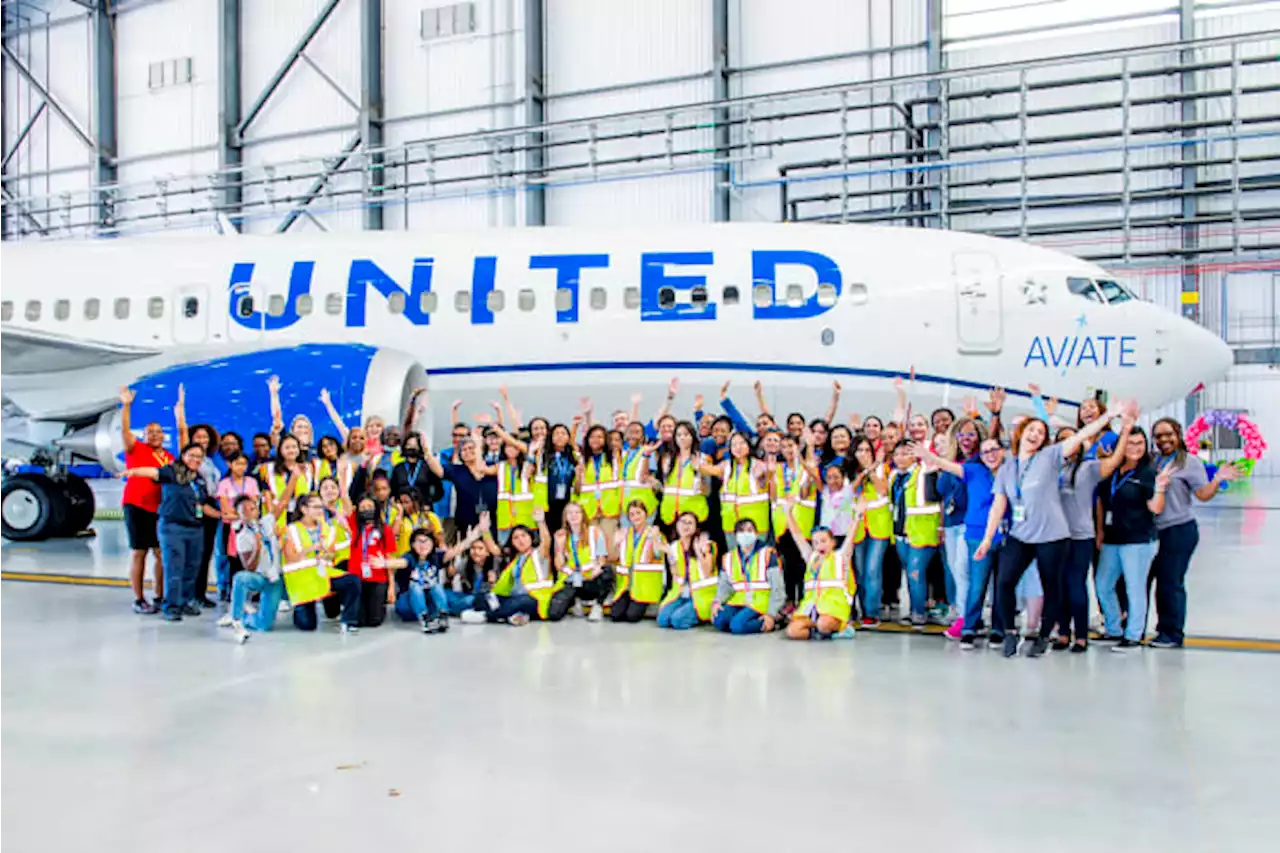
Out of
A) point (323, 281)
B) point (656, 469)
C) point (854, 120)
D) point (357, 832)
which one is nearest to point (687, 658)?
point (656, 469)

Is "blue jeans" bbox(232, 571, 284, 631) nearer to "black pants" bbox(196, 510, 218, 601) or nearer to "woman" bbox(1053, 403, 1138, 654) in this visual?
"black pants" bbox(196, 510, 218, 601)

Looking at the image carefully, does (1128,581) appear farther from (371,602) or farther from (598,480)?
(371,602)

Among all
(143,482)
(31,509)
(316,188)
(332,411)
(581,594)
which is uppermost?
(316,188)

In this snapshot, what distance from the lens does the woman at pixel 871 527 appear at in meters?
7.34

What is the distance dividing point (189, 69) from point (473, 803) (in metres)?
27.3

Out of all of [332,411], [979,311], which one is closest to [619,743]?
[332,411]

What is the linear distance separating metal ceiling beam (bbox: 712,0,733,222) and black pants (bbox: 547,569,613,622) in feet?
47.6

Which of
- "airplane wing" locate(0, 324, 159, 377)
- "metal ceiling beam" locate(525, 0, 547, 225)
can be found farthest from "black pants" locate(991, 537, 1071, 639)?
"metal ceiling beam" locate(525, 0, 547, 225)

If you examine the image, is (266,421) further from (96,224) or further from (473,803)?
(96,224)

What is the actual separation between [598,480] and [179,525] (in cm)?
308

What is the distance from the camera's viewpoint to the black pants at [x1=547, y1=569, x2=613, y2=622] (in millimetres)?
7570

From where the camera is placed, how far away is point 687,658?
6340 millimetres

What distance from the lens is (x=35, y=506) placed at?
1271 cm

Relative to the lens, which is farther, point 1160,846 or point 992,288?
point 992,288
